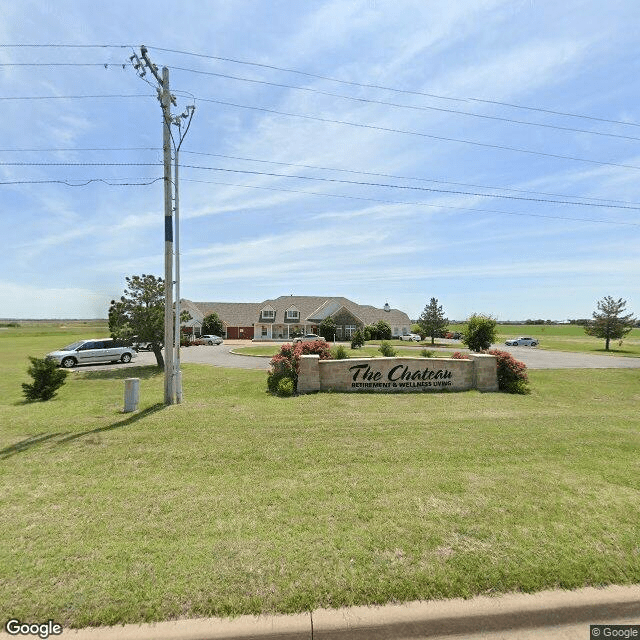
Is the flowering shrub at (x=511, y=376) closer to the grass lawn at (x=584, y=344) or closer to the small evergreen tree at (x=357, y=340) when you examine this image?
the grass lawn at (x=584, y=344)

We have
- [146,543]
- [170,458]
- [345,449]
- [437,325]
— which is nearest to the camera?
[146,543]

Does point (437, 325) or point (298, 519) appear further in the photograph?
point (437, 325)

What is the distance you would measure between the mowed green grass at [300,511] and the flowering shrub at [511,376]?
4.00 m

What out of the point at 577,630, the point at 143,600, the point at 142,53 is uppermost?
the point at 142,53

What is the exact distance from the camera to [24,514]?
425 centimetres

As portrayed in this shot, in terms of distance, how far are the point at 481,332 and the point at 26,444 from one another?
2565cm

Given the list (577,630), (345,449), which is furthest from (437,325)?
(577,630)

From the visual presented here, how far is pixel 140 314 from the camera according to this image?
18641mm

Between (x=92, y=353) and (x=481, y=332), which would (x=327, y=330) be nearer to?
(x=481, y=332)

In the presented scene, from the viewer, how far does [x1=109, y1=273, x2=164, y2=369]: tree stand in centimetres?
1848

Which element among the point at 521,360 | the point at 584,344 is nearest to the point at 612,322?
the point at 584,344

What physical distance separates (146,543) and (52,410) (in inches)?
325

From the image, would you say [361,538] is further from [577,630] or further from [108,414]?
[108,414]

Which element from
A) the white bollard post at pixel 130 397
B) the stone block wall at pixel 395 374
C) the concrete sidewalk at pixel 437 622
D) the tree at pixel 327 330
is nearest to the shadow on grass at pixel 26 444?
the white bollard post at pixel 130 397
